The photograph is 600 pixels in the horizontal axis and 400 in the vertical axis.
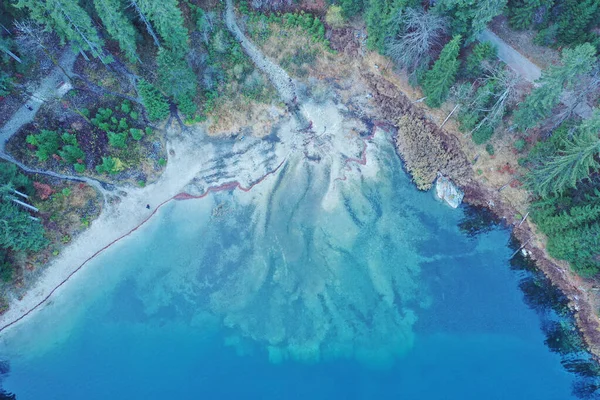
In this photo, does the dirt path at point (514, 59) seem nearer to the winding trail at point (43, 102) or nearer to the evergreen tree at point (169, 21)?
the evergreen tree at point (169, 21)

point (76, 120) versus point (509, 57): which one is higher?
point (509, 57)

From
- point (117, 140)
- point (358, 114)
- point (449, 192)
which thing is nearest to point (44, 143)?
point (117, 140)

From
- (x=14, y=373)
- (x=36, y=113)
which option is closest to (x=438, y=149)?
(x=36, y=113)

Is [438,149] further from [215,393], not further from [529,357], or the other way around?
[215,393]

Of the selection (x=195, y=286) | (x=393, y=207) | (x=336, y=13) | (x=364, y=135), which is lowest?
(x=195, y=286)

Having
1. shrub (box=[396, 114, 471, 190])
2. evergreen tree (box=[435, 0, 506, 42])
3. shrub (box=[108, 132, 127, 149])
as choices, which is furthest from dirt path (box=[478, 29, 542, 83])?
shrub (box=[108, 132, 127, 149])

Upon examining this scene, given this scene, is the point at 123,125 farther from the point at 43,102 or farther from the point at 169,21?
the point at 169,21
